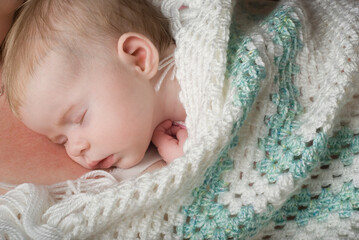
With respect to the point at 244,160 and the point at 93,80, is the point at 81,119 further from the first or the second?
→ the point at 244,160

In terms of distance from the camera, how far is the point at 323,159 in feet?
2.93

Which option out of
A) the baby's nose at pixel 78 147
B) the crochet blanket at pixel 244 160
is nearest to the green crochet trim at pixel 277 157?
the crochet blanket at pixel 244 160

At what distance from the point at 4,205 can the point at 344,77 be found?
0.70 m

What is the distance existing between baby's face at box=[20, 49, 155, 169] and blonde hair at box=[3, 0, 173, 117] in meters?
0.03

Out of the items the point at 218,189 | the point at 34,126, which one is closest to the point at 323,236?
the point at 218,189

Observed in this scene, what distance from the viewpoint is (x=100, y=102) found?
3.09 ft

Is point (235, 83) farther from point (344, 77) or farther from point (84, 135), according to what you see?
point (84, 135)

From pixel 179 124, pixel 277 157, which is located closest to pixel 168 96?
pixel 179 124

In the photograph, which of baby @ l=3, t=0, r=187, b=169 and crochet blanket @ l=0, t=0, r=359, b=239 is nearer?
crochet blanket @ l=0, t=0, r=359, b=239

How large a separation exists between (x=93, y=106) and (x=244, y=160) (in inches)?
13.5

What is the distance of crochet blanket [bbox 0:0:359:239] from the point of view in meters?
0.79

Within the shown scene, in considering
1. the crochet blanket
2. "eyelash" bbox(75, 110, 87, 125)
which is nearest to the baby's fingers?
the crochet blanket

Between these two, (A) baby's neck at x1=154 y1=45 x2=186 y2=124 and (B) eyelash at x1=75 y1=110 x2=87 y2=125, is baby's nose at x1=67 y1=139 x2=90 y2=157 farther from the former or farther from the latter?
(A) baby's neck at x1=154 y1=45 x2=186 y2=124

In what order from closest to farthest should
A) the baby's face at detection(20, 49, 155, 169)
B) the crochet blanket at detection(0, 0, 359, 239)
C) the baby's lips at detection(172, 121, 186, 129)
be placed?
the crochet blanket at detection(0, 0, 359, 239)
the baby's face at detection(20, 49, 155, 169)
the baby's lips at detection(172, 121, 186, 129)
